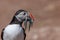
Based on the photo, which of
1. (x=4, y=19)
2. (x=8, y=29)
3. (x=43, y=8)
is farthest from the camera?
(x=43, y=8)

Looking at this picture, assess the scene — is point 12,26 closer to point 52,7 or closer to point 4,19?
point 4,19

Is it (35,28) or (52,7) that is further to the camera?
(52,7)

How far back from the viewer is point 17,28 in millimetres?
1361

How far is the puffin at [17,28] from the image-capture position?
1.35m

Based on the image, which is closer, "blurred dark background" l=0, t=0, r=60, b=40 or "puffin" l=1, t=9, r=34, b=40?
"puffin" l=1, t=9, r=34, b=40

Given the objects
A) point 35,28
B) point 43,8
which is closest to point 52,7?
point 43,8

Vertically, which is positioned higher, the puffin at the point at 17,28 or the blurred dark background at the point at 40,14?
the puffin at the point at 17,28

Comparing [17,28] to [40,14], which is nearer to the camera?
[17,28]

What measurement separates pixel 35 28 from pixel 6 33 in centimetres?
161

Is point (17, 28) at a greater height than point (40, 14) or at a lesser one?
greater

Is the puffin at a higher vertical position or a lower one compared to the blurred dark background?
higher

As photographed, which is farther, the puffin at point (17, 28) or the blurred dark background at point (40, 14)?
the blurred dark background at point (40, 14)

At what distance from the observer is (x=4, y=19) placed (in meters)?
3.15

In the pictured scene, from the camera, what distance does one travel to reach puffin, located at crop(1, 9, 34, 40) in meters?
1.35
